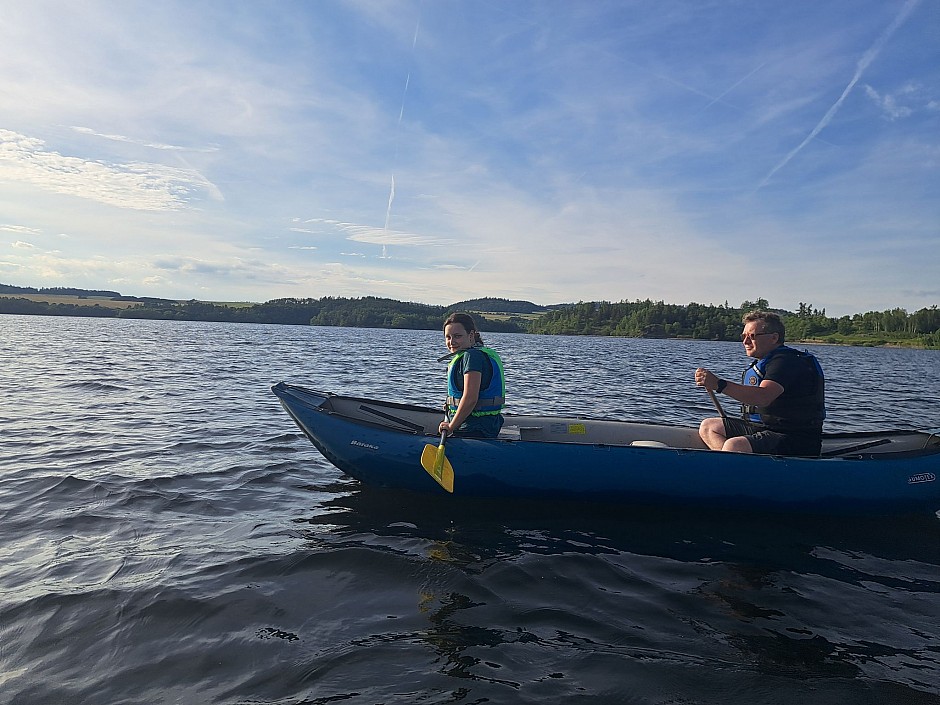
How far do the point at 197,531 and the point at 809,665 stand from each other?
4948mm

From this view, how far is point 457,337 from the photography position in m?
6.43

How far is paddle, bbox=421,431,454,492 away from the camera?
6.12 meters

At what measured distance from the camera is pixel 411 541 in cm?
541

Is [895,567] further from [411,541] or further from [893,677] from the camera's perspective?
[411,541]

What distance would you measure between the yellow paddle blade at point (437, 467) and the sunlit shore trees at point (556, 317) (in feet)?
301

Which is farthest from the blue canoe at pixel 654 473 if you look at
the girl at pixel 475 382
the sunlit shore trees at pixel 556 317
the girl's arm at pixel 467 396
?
the sunlit shore trees at pixel 556 317

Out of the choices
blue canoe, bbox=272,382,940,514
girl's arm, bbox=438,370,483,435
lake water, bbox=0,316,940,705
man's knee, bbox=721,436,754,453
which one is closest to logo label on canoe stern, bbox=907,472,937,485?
blue canoe, bbox=272,382,940,514

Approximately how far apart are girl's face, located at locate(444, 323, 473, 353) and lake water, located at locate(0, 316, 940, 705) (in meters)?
1.75

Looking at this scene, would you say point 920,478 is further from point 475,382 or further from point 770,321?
point 475,382

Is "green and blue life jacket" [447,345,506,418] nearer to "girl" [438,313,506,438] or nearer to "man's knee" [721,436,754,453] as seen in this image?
"girl" [438,313,506,438]

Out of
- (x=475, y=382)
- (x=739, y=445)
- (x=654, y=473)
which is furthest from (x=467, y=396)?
(x=739, y=445)

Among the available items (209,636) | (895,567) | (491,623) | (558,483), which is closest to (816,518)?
(895,567)

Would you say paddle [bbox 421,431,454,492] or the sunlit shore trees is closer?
paddle [bbox 421,431,454,492]

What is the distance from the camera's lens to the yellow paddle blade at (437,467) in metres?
6.12
